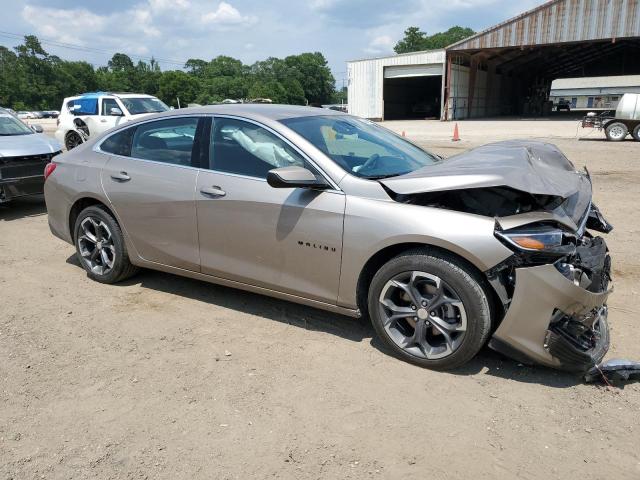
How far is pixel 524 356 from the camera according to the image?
3.11m

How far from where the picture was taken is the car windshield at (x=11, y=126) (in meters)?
8.82

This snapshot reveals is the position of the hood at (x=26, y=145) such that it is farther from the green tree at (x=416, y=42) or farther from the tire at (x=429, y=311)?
the green tree at (x=416, y=42)

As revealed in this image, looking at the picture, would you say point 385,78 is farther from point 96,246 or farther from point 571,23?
point 96,246

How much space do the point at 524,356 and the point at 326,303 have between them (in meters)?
1.34

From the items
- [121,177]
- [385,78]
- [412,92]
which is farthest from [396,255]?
[412,92]

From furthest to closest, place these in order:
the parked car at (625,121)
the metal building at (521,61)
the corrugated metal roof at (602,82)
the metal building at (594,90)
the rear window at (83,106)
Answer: the metal building at (594,90) → the corrugated metal roof at (602,82) → the metal building at (521,61) → the parked car at (625,121) → the rear window at (83,106)

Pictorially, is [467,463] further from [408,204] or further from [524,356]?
[408,204]

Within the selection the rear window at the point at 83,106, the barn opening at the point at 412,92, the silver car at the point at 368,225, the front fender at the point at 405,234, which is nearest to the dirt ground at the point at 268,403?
the silver car at the point at 368,225

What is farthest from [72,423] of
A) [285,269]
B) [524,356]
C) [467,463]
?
[524,356]

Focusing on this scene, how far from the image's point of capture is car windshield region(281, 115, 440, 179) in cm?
382

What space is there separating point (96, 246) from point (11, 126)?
5605mm

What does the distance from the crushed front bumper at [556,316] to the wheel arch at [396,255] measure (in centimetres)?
17

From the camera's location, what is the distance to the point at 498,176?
10.4 ft

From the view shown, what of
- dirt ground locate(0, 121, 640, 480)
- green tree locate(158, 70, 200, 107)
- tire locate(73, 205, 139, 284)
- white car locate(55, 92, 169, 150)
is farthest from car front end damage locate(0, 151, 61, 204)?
green tree locate(158, 70, 200, 107)
